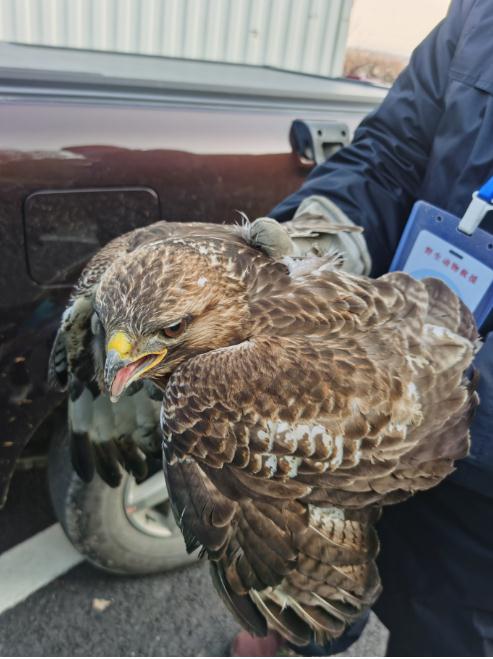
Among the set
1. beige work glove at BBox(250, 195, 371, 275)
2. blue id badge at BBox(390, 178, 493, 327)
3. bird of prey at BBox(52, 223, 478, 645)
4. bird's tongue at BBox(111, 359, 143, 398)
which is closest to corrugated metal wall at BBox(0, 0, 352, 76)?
beige work glove at BBox(250, 195, 371, 275)

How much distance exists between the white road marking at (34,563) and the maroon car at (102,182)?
1.10 ft

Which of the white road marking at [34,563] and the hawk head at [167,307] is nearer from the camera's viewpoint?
the hawk head at [167,307]

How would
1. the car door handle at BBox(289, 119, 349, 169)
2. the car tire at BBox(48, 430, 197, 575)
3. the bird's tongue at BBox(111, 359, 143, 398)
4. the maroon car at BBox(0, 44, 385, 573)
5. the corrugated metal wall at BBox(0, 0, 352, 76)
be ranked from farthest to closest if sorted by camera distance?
1. the corrugated metal wall at BBox(0, 0, 352, 76)
2. the car door handle at BBox(289, 119, 349, 169)
3. the car tire at BBox(48, 430, 197, 575)
4. the maroon car at BBox(0, 44, 385, 573)
5. the bird's tongue at BBox(111, 359, 143, 398)

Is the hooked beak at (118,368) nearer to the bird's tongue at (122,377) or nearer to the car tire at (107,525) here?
the bird's tongue at (122,377)

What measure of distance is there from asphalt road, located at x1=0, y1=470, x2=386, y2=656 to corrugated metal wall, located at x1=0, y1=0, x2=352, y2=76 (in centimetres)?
381

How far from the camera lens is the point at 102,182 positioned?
2.29 m

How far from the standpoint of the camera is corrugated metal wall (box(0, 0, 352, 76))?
195 inches

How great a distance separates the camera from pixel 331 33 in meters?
6.23

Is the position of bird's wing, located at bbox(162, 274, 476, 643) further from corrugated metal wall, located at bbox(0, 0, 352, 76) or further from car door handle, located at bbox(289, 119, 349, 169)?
corrugated metal wall, located at bbox(0, 0, 352, 76)

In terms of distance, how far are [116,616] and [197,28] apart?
481 cm

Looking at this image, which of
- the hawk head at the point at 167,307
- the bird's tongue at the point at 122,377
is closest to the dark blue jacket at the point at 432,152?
the hawk head at the point at 167,307

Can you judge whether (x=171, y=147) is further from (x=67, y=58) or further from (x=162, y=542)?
(x=162, y=542)

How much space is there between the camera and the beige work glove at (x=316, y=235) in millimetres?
1918

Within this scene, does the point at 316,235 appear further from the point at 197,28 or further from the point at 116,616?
the point at 197,28
